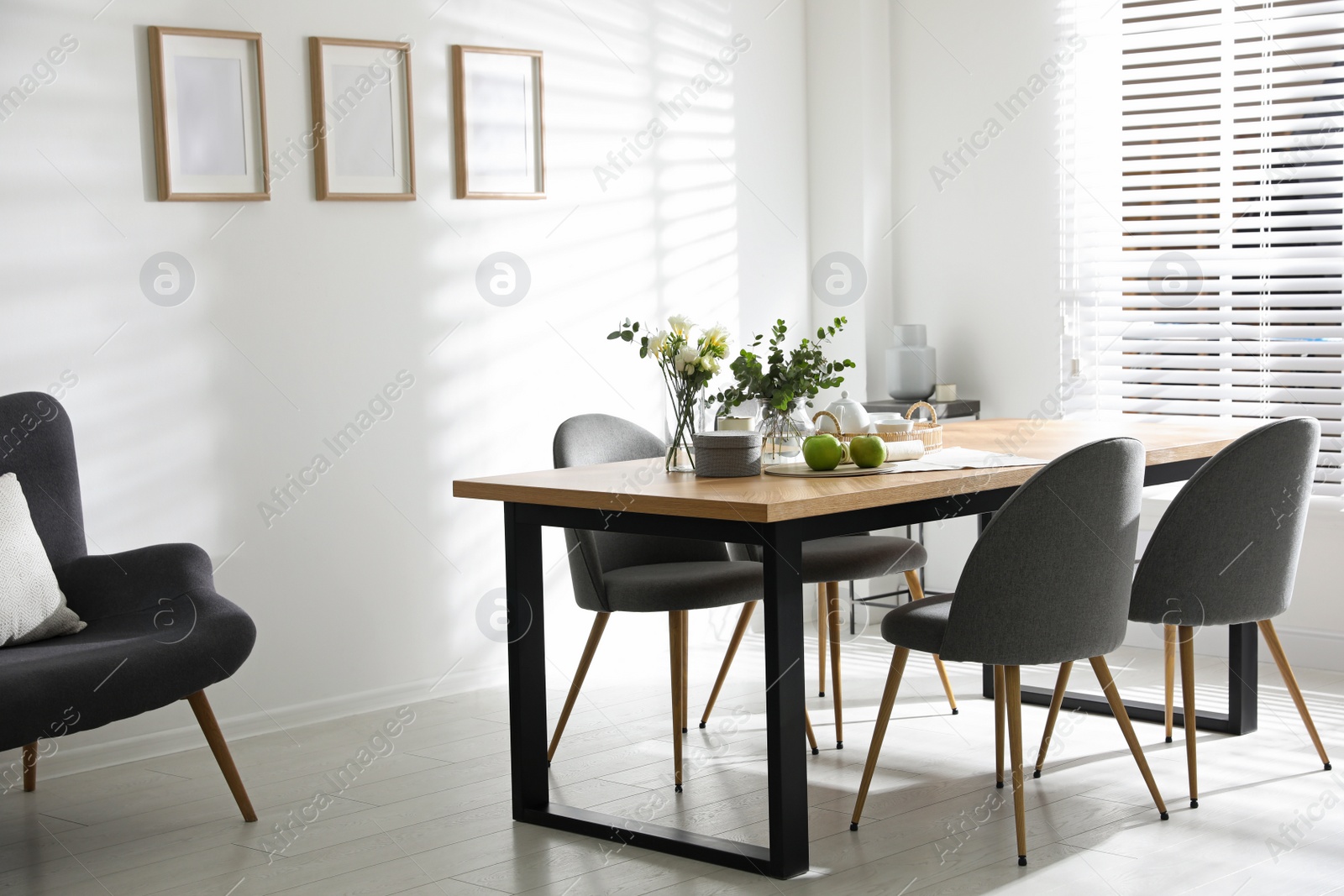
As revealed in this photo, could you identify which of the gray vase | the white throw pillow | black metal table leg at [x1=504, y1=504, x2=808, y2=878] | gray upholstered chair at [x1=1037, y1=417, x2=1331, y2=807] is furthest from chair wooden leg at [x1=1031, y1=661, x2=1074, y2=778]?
the white throw pillow

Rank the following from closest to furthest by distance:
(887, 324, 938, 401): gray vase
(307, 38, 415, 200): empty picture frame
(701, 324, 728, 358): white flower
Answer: (701, 324, 728, 358): white flower → (307, 38, 415, 200): empty picture frame → (887, 324, 938, 401): gray vase

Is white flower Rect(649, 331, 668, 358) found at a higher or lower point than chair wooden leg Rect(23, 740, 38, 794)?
higher

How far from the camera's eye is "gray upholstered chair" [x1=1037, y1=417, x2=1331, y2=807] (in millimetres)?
3084

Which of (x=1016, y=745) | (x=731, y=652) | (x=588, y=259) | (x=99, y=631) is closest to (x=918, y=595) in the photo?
(x=731, y=652)

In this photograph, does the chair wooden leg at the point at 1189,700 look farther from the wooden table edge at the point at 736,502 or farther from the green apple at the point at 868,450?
the green apple at the point at 868,450

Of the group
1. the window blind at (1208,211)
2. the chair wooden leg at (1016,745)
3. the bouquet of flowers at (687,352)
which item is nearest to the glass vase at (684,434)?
the bouquet of flowers at (687,352)

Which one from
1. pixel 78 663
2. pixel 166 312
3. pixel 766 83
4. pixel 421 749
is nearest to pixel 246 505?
pixel 166 312

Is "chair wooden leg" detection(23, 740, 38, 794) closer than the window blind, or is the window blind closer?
"chair wooden leg" detection(23, 740, 38, 794)

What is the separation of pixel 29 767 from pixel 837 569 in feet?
6.63

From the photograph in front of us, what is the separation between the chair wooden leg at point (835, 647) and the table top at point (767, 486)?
519mm

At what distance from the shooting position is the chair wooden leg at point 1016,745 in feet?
9.18

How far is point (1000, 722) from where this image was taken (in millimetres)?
3164

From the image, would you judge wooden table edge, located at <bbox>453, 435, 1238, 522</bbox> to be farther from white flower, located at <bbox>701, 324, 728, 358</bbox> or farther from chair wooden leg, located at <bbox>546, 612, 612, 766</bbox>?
chair wooden leg, located at <bbox>546, 612, 612, 766</bbox>

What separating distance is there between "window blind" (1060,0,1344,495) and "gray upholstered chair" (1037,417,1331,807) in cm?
143
